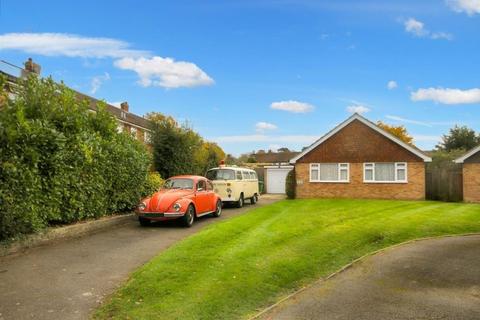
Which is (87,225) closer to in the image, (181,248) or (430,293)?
(181,248)

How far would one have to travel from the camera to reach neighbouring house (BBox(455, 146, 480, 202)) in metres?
24.7

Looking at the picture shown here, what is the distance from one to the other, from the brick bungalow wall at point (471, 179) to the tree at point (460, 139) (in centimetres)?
3488

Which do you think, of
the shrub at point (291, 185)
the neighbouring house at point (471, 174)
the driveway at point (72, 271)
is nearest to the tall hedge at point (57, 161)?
the driveway at point (72, 271)

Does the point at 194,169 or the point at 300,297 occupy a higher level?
the point at 194,169

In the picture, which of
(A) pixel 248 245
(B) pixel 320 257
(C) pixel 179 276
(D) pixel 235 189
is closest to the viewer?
(C) pixel 179 276

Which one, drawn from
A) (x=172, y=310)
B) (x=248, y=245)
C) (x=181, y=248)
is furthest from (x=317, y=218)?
(x=172, y=310)

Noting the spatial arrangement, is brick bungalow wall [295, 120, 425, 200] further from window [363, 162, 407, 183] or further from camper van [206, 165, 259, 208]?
camper van [206, 165, 259, 208]

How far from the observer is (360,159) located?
27.2 metres

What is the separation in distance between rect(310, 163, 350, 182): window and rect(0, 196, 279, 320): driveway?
16198 millimetres

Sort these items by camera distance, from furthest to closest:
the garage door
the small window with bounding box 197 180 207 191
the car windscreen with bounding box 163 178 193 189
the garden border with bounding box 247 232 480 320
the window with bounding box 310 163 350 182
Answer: the garage door < the window with bounding box 310 163 350 182 < the small window with bounding box 197 180 207 191 < the car windscreen with bounding box 163 178 193 189 < the garden border with bounding box 247 232 480 320

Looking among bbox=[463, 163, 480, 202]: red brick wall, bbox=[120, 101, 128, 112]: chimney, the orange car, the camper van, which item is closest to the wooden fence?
bbox=[463, 163, 480, 202]: red brick wall

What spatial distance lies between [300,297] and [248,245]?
3.67 m

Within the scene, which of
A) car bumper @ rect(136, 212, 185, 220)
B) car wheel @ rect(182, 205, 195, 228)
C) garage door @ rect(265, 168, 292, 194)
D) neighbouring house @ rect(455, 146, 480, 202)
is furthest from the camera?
garage door @ rect(265, 168, 292, 194)

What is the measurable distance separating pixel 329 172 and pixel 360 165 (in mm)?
1980
